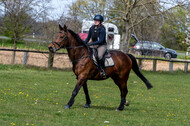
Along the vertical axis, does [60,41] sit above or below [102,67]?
above

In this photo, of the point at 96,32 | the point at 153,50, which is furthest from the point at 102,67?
the point at 153,50

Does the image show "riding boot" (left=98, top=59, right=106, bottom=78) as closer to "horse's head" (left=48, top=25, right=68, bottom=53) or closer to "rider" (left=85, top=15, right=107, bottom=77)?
"rider" (left=85, top=15, right=107, bottom=77)

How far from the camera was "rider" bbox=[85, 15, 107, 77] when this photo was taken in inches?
392

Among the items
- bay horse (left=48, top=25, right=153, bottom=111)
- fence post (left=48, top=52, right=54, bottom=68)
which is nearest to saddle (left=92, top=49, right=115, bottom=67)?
bay horse (left=48, top=25, right=153, bottom=111)

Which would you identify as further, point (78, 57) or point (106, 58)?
point (106, 58)

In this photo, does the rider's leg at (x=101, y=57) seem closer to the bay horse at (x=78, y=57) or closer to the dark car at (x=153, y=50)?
the bay horse at (x=78, y=57)

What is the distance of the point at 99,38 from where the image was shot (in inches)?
393

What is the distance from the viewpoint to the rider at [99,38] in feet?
32.7

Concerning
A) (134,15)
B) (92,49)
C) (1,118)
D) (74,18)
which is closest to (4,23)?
(74,18)

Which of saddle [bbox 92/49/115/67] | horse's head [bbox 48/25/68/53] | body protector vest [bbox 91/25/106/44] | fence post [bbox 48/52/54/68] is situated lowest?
fence post [bbox 48/52/54/68]

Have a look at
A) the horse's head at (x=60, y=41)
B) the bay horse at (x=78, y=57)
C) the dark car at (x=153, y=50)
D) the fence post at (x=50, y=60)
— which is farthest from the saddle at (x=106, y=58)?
the dark car at (x=153, y=50)

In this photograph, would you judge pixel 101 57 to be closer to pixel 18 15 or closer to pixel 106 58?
pixel 106 58

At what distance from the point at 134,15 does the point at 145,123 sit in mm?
18529

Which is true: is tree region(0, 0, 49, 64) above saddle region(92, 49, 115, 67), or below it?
above
